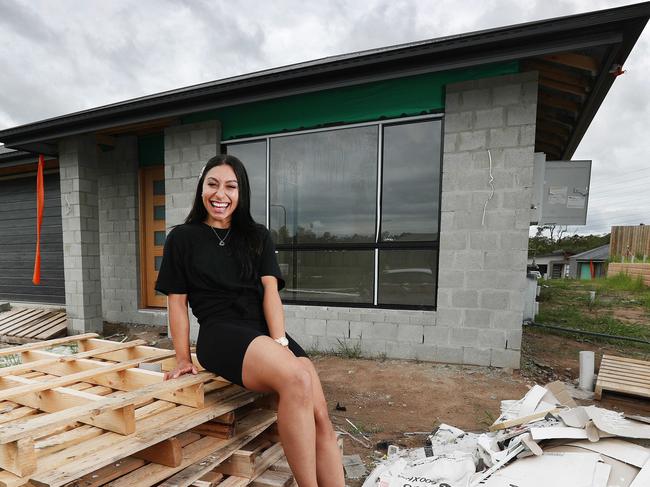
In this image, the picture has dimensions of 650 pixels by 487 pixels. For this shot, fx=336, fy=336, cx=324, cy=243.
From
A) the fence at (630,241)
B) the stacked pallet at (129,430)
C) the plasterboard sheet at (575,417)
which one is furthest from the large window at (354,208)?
the fence at (630,241)

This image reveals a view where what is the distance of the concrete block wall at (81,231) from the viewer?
5.69m

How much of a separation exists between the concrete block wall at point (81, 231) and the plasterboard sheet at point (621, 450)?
6732 mm

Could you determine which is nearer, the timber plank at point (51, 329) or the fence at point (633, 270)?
the timber plank at point (51, 329)

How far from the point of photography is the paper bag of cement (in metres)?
1.82

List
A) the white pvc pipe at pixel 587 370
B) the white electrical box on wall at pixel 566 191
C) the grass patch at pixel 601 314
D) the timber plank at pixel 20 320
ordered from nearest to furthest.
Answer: the white pvc pipe at pixel 587 370 < the white electrical box on wall at pixel 566 191 < the grass patch at pixel 601 314 < the timber plank at pixel 20 320

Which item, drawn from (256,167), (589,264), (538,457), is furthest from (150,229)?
(589,264)

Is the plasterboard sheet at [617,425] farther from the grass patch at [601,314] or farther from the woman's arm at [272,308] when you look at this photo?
the grass patch at [601,314]

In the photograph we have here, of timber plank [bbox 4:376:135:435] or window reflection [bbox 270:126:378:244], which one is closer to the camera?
timber plank [bbox 4:376:135:435]

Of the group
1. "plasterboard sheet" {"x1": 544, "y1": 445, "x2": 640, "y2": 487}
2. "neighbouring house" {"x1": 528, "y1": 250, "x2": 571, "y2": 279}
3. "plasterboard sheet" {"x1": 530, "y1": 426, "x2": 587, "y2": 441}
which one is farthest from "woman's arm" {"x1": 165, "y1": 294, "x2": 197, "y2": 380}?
"neighbouring house" {"x1": 528, "y1": 250, "x2": 571, "y2": 279}

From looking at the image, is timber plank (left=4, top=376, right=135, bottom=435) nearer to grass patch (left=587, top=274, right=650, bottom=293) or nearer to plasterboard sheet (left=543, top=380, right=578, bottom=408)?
plasterboard sheet (left=543, top=380, right=578, bottom=408)

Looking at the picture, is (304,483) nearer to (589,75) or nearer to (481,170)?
(481,170)

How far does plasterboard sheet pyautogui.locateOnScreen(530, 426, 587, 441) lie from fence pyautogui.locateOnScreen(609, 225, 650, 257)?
70.6 ft

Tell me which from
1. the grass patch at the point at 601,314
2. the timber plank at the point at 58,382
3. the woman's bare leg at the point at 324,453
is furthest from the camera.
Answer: the grass patch at the point at 601,314

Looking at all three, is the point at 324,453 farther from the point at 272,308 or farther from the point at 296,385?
the point at 272,308
